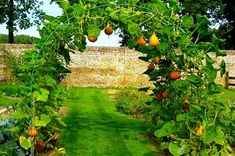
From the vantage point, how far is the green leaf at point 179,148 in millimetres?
6656

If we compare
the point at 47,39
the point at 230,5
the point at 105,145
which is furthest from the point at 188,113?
the point at 230,5

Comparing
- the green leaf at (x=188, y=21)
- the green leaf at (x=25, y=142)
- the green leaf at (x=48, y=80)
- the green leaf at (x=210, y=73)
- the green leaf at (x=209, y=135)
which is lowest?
the green leaf at (x=25, y=142)

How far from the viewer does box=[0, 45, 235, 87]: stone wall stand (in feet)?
86.4

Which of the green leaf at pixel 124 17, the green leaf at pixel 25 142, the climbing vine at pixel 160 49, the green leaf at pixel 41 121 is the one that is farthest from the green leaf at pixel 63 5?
the green leaf at pixel 25 142

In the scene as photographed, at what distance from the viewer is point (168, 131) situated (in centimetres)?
664

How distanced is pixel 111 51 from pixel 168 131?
20.0 metres

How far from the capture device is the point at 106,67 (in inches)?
1041

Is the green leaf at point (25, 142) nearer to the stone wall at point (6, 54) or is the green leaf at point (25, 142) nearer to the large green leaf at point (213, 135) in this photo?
the large green leaf at point (213, 135)

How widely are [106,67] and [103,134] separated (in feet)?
50.2

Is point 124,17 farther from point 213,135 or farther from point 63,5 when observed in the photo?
point 213,135

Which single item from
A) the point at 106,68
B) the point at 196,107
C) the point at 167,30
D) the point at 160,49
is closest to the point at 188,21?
the point at 167,30

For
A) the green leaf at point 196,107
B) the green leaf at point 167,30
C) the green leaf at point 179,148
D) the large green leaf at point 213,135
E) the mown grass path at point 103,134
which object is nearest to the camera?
the large green leaf at point 213,135

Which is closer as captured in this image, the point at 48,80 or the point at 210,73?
the point at 210,73

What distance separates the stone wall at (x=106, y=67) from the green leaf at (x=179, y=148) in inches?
764
